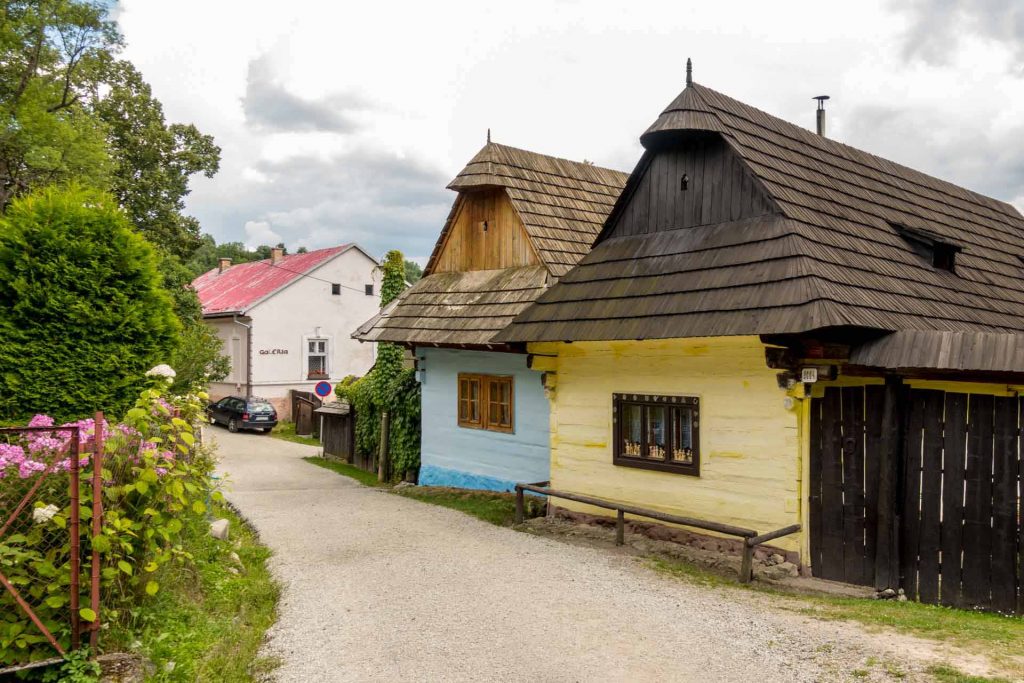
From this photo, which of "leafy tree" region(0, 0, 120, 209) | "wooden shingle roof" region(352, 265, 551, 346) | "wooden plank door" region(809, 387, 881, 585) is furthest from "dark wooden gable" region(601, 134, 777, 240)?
"leafy tree" region(0, 0, 120, 209)

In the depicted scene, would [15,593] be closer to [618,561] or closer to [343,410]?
[618,561]

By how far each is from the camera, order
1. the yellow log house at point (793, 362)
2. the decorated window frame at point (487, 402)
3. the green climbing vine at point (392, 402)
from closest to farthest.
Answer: the yellow log house at point (793, 362) < the decorated window frame at point (487, 402) < the green climbing vine at point (392, 402)

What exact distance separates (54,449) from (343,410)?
14237 mm

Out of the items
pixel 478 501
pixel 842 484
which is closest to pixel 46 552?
pixel 842 484

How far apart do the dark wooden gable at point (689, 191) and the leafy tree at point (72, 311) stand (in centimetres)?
652

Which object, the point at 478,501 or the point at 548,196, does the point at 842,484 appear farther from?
the point at 548,196

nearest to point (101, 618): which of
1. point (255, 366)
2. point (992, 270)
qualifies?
point (992, 270)

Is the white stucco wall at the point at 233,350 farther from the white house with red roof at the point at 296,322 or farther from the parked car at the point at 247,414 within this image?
the parked car at the point at 247,414

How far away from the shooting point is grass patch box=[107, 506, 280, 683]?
515 cm

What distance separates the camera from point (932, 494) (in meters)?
7.03

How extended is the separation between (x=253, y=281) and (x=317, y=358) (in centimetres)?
572

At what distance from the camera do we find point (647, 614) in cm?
643

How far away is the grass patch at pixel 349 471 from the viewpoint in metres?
16.2

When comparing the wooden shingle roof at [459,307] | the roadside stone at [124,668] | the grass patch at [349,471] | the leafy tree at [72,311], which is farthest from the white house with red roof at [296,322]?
the roadside stone at [124,668]
